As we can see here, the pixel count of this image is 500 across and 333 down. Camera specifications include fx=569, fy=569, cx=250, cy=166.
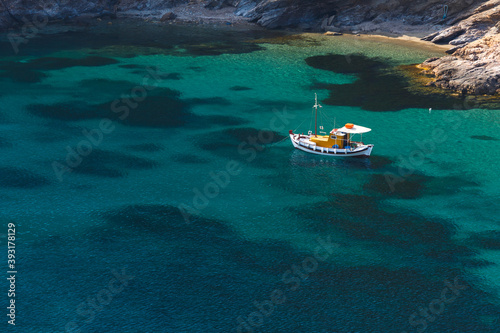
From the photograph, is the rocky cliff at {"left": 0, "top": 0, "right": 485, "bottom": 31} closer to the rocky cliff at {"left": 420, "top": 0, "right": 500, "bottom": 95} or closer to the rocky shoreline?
the rocky shoreline

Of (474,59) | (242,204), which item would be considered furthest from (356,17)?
(242,204)

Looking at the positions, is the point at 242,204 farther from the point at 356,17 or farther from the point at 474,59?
the point at 356,17

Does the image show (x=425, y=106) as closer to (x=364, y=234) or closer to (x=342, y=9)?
(x=364, y=234)

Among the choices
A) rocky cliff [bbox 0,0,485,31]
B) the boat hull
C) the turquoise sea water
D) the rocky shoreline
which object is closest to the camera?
the turquoise sea water

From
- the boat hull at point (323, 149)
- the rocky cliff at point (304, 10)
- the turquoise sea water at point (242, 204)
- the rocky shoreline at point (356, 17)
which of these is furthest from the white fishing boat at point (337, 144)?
the rocky cliff at point (304, 10)

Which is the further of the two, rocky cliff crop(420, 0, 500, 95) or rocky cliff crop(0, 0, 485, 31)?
rocky cliff crop(0, 0, 485, 31)

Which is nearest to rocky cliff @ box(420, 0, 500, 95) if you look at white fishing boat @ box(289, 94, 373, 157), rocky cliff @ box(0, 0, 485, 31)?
rocky cliff @ box(0, 0, 485, 31)

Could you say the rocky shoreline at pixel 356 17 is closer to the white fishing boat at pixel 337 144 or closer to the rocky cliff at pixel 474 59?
the rocky cliff at pixel 474 59

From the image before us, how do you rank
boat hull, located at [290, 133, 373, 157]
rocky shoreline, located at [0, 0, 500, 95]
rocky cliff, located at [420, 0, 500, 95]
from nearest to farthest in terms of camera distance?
boat hull, located at [290, 133, 373, 157] < rocky cliff, located at [420, 0, 500, 95] < rocky shoreline, located at [0, 0, 500, 95]

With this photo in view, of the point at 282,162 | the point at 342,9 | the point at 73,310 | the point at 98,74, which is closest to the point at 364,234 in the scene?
the point at 282,162
